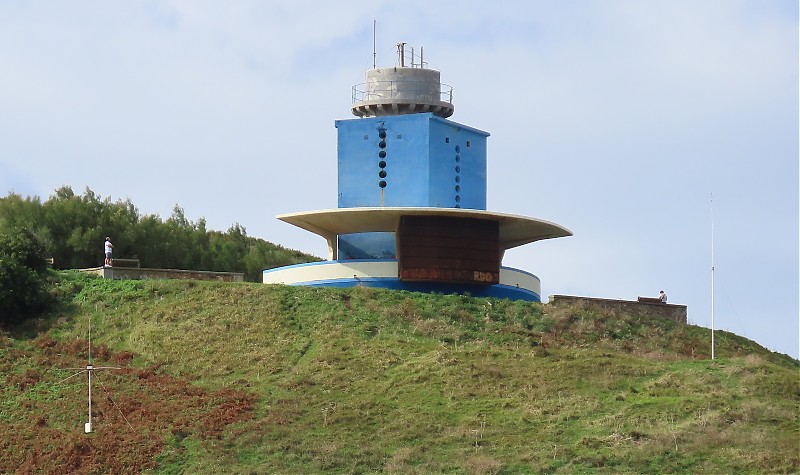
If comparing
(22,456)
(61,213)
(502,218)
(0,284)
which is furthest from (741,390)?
(61,213)

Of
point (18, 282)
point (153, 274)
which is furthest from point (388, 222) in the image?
point (18, 282)

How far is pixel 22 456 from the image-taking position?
4478 cm

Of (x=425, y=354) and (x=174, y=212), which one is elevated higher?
(x=174, y=212)

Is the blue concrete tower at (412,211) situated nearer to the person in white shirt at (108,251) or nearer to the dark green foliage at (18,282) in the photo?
the person in white shirt at (108,251)

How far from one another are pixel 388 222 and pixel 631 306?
8.35 meters

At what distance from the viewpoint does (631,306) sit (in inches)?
2355

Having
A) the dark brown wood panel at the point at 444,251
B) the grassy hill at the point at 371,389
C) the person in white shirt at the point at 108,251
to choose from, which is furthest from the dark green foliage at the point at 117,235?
the dark brown wood panel at the point at 444,251

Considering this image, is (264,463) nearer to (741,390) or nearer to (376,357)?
(376,357)

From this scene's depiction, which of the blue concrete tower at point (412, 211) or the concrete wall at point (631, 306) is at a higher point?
the blue concrete tower at point (412, 211)

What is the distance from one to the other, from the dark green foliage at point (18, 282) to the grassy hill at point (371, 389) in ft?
2.36

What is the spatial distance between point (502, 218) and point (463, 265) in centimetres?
212

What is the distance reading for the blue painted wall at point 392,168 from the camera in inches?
2415

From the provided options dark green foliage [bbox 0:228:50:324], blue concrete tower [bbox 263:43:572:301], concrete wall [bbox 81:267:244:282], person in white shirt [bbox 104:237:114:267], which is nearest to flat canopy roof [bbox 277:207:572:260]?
blue concrete tower [bbox 263:43:572:301]

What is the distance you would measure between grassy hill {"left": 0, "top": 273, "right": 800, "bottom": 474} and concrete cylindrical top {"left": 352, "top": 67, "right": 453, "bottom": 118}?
833 centimetres
